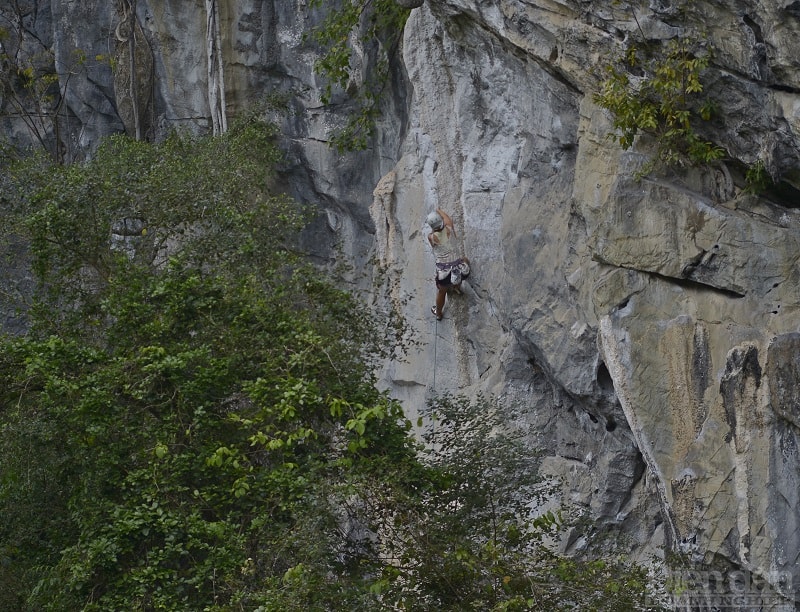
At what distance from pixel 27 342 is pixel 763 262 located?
6.59m

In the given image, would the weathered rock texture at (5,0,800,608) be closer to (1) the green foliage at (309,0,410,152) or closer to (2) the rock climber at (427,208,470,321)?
(2) the rock climber at (427,208,470,321)

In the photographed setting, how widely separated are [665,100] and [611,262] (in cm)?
179

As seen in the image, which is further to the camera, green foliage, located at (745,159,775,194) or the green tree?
green foliage, located at (745,159,775,194)

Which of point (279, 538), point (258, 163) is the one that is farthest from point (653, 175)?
point (258, 163)

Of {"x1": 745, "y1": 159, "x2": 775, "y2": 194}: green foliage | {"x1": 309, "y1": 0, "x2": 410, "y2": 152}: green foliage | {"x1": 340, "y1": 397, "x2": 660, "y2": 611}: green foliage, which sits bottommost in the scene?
{"x1": 340, "y1": 397, "x2": 660, "y2": 611}: green foliage

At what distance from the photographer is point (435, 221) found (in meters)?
12.8

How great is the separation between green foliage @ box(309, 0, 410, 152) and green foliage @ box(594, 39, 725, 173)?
4.06 meters

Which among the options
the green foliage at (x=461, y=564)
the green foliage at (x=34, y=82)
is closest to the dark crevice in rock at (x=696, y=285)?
the green foliage at (x=461, y=564)

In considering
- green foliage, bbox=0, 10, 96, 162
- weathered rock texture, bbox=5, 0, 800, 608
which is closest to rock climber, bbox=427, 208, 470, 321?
weathered rock texture, bbox=5, 0, 800, 608

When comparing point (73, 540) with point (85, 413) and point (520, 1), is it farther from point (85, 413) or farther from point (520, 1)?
point (520, 1)

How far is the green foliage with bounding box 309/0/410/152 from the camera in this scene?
545 inches

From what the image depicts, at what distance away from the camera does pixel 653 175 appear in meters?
10.5

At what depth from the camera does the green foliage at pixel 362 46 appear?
13.8m

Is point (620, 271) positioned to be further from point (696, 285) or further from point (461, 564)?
point (461, 564)
